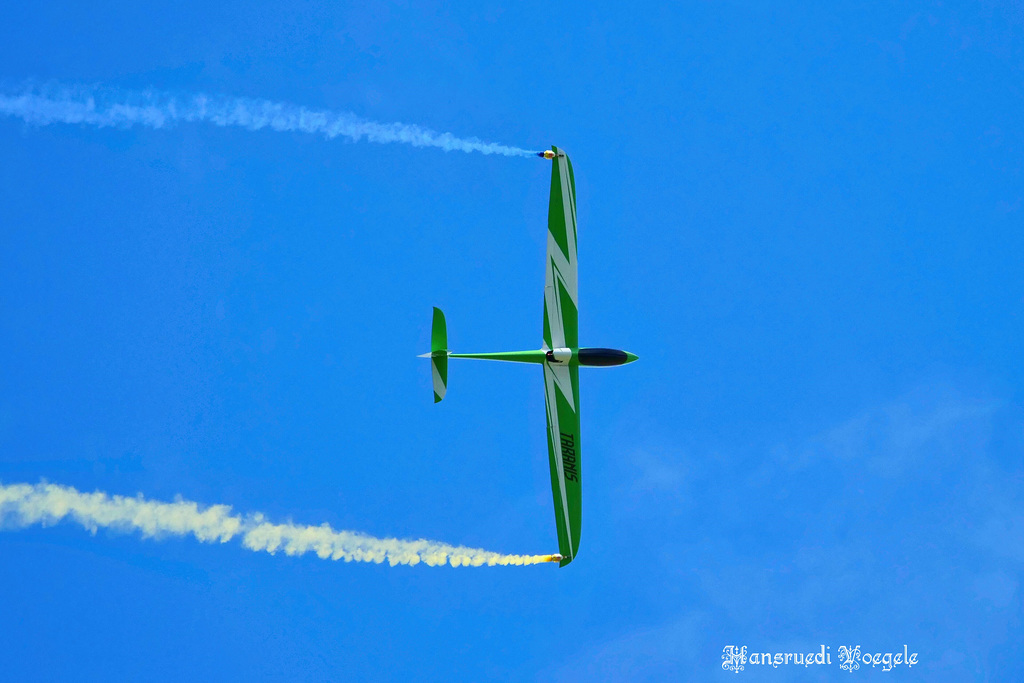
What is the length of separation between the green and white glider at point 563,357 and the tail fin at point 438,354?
3.27 meters

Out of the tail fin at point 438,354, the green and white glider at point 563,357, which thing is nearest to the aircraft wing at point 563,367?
the green and white glider at point 563,357

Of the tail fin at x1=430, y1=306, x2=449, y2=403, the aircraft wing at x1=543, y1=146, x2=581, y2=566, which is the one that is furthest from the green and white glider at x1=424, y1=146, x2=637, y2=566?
the tail fin at x1=430, y1=306, x2=449, y2=403

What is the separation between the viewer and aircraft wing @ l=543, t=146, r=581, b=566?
4512 cm

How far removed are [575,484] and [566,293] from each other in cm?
759

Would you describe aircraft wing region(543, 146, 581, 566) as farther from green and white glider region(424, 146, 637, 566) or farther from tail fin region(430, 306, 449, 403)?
tail fin region(430, 306, 449, 403)

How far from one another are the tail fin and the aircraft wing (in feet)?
14.2

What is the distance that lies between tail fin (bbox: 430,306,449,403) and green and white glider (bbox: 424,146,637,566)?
327cm

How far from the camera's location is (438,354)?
4291 centimetres

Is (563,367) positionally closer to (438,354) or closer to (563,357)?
(563,357)

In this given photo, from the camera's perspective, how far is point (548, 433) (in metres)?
45.6

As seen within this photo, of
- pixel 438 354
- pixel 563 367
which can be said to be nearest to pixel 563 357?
pixel 563 367

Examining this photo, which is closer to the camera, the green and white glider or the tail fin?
the tail fin

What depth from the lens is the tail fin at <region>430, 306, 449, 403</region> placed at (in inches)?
1692

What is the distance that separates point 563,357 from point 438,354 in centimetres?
511
